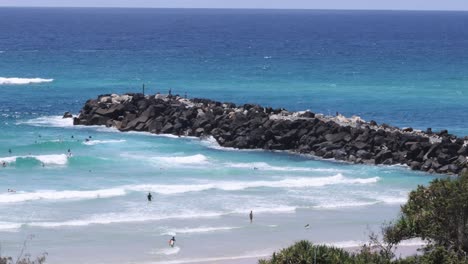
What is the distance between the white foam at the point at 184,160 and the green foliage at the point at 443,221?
32.2 metres

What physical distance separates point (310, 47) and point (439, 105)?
77.6 metres

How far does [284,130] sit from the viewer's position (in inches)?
2591

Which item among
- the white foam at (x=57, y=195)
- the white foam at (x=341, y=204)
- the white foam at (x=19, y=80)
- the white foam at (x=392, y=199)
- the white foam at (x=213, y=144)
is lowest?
the white foam at (x=57, y=195)

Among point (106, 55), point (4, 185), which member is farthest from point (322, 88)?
point (4, 185)

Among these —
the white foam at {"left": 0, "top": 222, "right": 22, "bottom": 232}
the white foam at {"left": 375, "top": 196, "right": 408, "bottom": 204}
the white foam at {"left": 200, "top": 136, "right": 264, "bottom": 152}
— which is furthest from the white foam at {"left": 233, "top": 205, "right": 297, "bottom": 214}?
the white foam at {"left": 200, "top": 136, "right": 264, "bottom": 152}

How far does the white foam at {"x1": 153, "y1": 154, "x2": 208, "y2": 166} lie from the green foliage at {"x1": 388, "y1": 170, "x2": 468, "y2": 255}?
3215cm

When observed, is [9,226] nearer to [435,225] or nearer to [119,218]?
[119,218]

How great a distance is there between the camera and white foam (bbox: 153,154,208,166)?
6069 cm

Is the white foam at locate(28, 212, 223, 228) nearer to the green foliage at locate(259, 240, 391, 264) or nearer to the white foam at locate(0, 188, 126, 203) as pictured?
the white foam at locate(0, 188, 126, 203)

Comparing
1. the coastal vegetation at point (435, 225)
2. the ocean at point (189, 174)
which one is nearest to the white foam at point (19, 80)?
the ocean at point (189, 174)

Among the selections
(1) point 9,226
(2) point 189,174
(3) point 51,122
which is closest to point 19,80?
(3) point 51,122

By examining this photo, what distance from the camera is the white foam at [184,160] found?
60688mm

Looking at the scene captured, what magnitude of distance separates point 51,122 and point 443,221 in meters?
51.3

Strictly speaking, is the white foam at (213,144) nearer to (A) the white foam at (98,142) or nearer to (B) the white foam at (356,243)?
(A) the white foam at (98,142)
